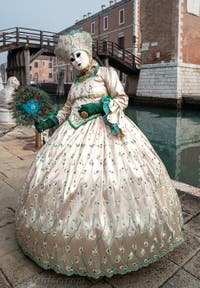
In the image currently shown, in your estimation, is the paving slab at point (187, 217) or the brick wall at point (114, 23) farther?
the brick wall at point (114, 23)

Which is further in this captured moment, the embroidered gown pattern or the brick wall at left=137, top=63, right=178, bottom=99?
the brick wall at left=137, top=63, right=178, bottom=99

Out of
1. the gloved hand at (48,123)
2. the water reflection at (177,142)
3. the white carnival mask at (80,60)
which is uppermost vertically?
the white carnival mask at (80,60)

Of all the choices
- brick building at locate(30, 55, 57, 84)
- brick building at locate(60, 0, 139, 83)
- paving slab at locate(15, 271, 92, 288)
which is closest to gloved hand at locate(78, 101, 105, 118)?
paving slab at locate(15, 271, 92, 288)

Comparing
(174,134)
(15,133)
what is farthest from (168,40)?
(15,133)

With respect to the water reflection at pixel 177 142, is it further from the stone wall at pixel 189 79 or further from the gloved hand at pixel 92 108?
the stone wall at pixel 189 79

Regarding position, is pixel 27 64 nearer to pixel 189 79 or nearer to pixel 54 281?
pixel 189 79

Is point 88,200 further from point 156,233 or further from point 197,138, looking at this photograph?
point 197,138

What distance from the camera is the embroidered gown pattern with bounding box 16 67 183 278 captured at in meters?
1.65

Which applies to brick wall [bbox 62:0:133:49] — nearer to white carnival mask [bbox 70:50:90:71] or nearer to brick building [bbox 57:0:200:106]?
brick building [bbox 57:0:200:106]

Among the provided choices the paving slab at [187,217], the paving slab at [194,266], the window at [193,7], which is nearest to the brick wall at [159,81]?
the window at [193,7]

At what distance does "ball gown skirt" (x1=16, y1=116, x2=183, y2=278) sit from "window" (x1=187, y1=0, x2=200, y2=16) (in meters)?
19.2

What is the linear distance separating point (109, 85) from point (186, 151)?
6179 millimetres

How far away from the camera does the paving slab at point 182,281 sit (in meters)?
1.73

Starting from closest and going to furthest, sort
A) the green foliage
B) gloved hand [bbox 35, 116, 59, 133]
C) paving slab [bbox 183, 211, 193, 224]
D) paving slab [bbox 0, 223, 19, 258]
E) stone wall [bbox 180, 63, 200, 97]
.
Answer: paving slab [bbox 0, 223, 19, 258]
gloved hand [bbox 35, 116, 59, 133]
paving slab [bbox 183, 211, 193, 224]
the green foliage
stone wall [bbox 180, 63, 200, 97]
